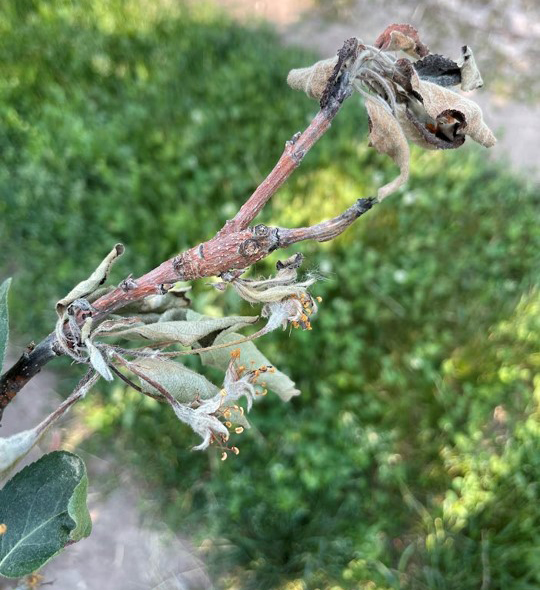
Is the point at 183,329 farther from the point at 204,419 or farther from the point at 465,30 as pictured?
the point at 465,30

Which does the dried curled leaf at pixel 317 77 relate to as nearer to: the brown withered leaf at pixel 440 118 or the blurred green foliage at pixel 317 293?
the brown withered leaf at pixel 440 118

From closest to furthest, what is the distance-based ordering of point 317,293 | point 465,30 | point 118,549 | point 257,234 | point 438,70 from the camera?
1. point 257,234
2. point 438,70
3. point 118,549
4. point 317,293
5. point 465,30

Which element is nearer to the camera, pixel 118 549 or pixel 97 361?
pixel 97 361

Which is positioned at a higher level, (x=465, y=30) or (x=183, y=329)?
(x=183, y=329)

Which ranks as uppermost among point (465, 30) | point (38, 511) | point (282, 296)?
point (282, 296)

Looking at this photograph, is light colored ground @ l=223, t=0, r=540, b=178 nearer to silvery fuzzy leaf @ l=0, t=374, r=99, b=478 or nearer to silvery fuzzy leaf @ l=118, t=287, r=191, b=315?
silvery fuzzy leaf @ l=118, t=287, r=191, b=315

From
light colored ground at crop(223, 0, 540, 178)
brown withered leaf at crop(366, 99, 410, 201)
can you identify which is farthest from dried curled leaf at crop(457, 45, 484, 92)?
light colored ground at crop(223, 0, 540, 178)

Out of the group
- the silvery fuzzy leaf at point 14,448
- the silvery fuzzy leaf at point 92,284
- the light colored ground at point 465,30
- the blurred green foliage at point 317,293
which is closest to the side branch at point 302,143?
the silvery fuzzy leaf at point 92,284

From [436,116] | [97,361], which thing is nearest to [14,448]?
[97,361]
